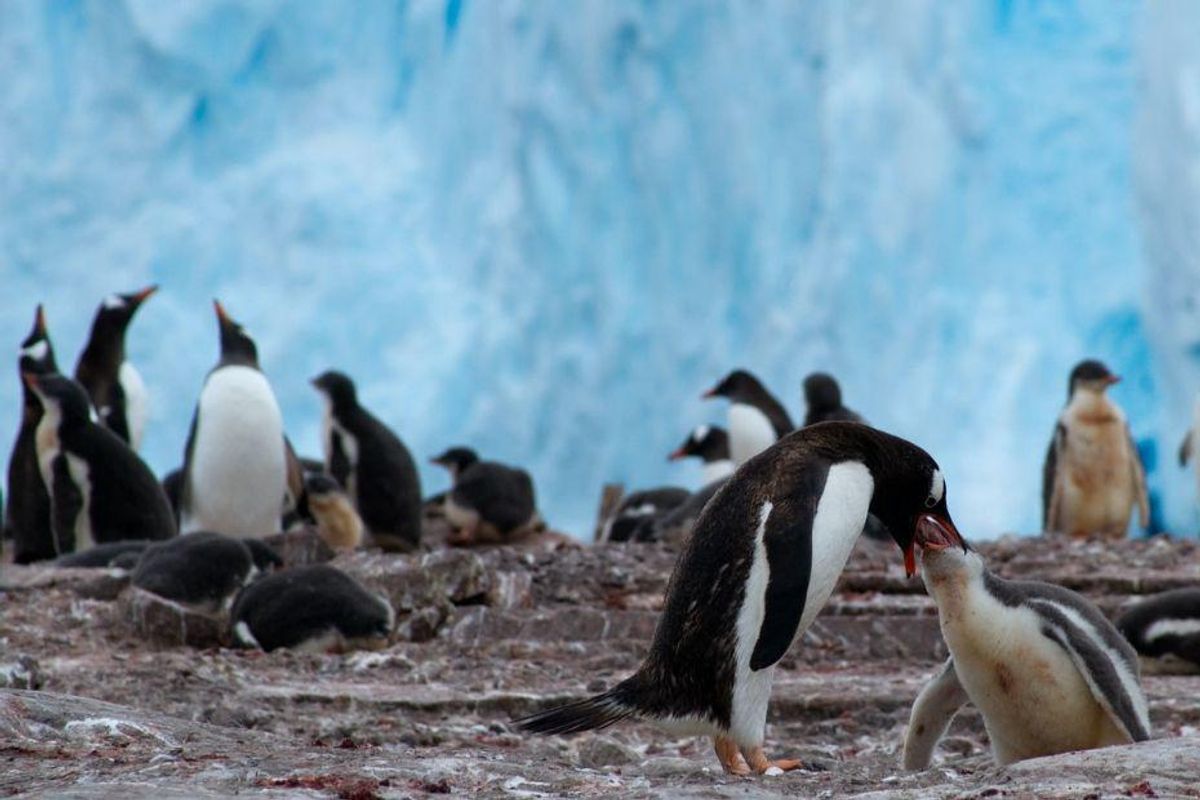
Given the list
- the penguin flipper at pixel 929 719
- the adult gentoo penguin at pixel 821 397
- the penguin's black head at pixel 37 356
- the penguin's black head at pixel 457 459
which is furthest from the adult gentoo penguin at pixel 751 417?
the penguin flipper at pixel 929 719

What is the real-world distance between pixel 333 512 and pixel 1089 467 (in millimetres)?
3970

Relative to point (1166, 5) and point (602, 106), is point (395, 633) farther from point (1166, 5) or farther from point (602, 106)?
point (1166, 5)

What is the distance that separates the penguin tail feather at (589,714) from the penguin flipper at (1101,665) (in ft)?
2.59

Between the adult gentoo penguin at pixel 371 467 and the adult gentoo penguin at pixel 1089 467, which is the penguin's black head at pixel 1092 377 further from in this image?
the adult gentoo penguin at pixel 371 467

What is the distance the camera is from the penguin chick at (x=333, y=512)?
9109mm

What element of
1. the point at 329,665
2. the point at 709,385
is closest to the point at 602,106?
the point at 709,385

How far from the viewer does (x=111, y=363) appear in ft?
35.0

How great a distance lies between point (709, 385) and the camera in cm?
1298

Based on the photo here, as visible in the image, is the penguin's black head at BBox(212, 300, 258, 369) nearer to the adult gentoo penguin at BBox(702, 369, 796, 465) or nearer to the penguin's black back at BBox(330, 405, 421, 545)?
the penguin's black back at BBox(330, 405, 421, 545)

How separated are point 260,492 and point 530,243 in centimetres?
446

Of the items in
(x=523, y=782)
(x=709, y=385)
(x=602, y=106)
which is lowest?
(x=523, y=782)

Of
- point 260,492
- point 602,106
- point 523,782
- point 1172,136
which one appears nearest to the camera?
point 523,782

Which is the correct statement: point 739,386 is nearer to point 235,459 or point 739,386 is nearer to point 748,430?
point 748,430

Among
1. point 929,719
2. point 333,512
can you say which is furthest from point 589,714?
point 333,512
